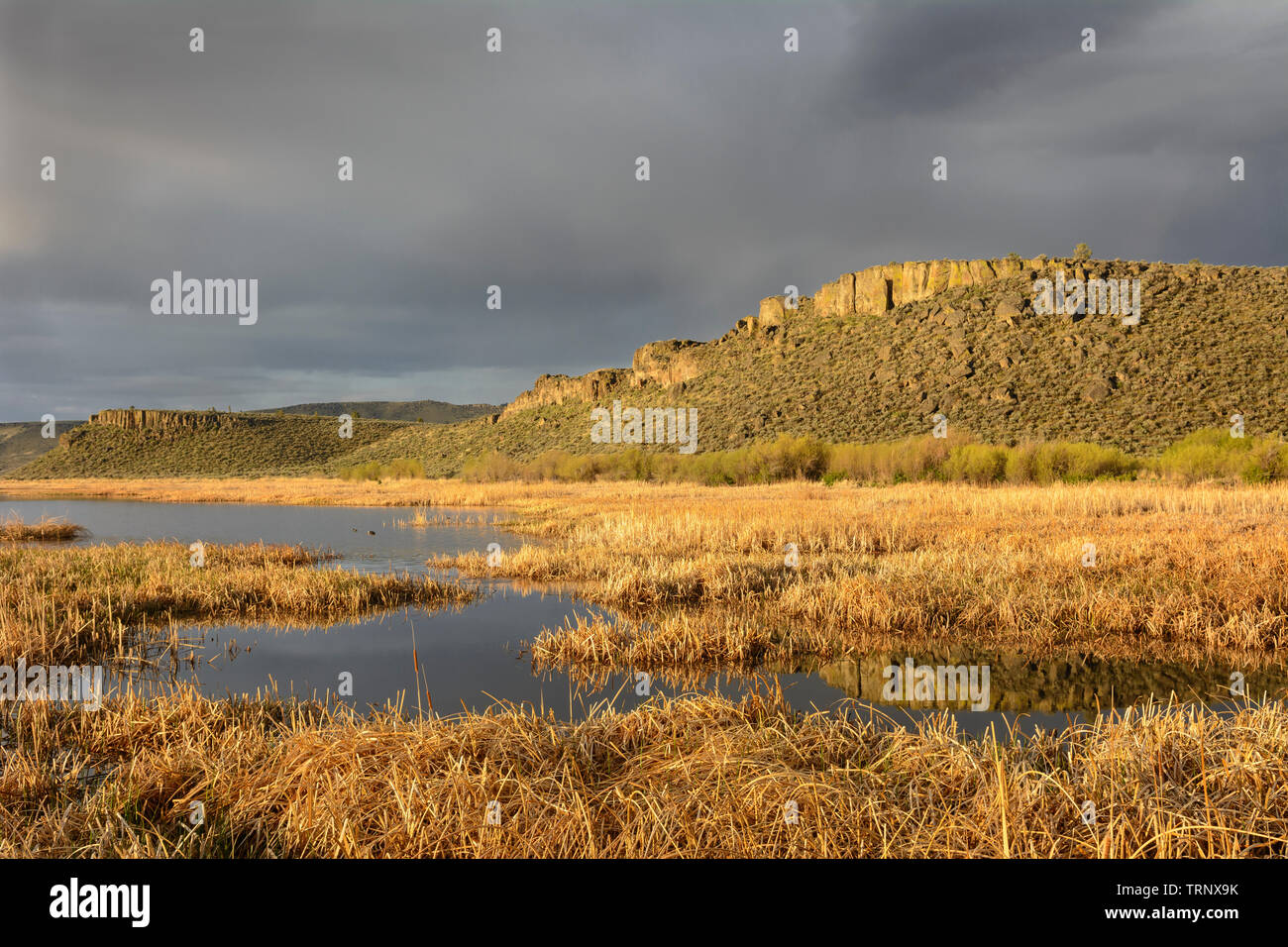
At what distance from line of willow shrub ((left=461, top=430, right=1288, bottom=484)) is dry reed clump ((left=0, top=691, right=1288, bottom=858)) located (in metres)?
30.0

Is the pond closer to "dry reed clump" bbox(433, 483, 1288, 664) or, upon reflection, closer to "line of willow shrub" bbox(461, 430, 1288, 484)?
"dry reed clump" bbox(433, 483, 1288, 664)

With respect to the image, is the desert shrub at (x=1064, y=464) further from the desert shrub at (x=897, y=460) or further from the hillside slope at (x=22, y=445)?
the hillside slope at (x=22, y=445)

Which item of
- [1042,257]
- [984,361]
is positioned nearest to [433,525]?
[984,361]

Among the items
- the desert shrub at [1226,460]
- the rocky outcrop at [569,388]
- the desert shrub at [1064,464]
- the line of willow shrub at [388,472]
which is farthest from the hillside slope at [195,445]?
the desert shrub at [1226,460]

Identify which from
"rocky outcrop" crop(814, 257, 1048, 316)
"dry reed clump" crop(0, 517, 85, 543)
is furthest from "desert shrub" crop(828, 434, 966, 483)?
"rocky outcrop" crop(814, 257, 1048, 316)

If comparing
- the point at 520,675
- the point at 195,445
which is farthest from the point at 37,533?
the point at 195,445

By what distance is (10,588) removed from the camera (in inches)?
467

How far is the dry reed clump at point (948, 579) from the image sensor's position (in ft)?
31.6

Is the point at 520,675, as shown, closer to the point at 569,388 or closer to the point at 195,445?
the point at 569,388

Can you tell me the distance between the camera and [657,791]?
4605 mm

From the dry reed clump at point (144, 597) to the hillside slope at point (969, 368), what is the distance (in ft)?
147

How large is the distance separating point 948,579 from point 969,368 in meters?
56.3
